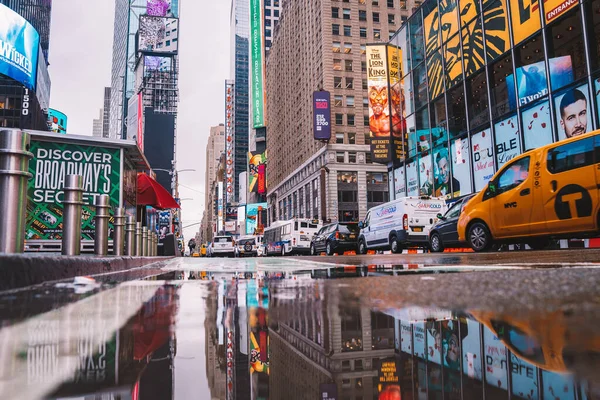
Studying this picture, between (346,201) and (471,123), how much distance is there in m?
33.9

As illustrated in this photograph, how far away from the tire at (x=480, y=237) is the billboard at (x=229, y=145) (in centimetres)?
13128

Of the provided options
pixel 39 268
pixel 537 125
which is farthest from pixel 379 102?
pixel 39 268

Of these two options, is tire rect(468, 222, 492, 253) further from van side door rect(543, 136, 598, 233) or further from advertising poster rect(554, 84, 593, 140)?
advertising poster rect(554, 84, 593, 140)

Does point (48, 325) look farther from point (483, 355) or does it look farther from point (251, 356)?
point (483, 355)

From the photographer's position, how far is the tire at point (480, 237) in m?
9.83

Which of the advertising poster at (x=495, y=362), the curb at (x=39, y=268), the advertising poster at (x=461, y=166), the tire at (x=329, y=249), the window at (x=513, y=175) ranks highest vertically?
the advertising poster at (x=461, y=166)

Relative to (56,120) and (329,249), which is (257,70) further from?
(329,249)

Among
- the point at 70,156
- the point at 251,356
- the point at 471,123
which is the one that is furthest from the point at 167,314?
the point at 471,123

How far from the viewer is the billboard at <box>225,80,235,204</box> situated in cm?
14312

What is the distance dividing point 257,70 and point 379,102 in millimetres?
78635

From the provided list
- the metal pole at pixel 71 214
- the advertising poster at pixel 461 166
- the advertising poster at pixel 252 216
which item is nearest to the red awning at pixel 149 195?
the metal pole at pixel 71 214

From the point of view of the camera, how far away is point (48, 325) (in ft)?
3.74

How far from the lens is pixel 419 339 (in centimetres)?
98

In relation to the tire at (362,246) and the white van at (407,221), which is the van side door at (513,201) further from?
the tire at (362,246)
